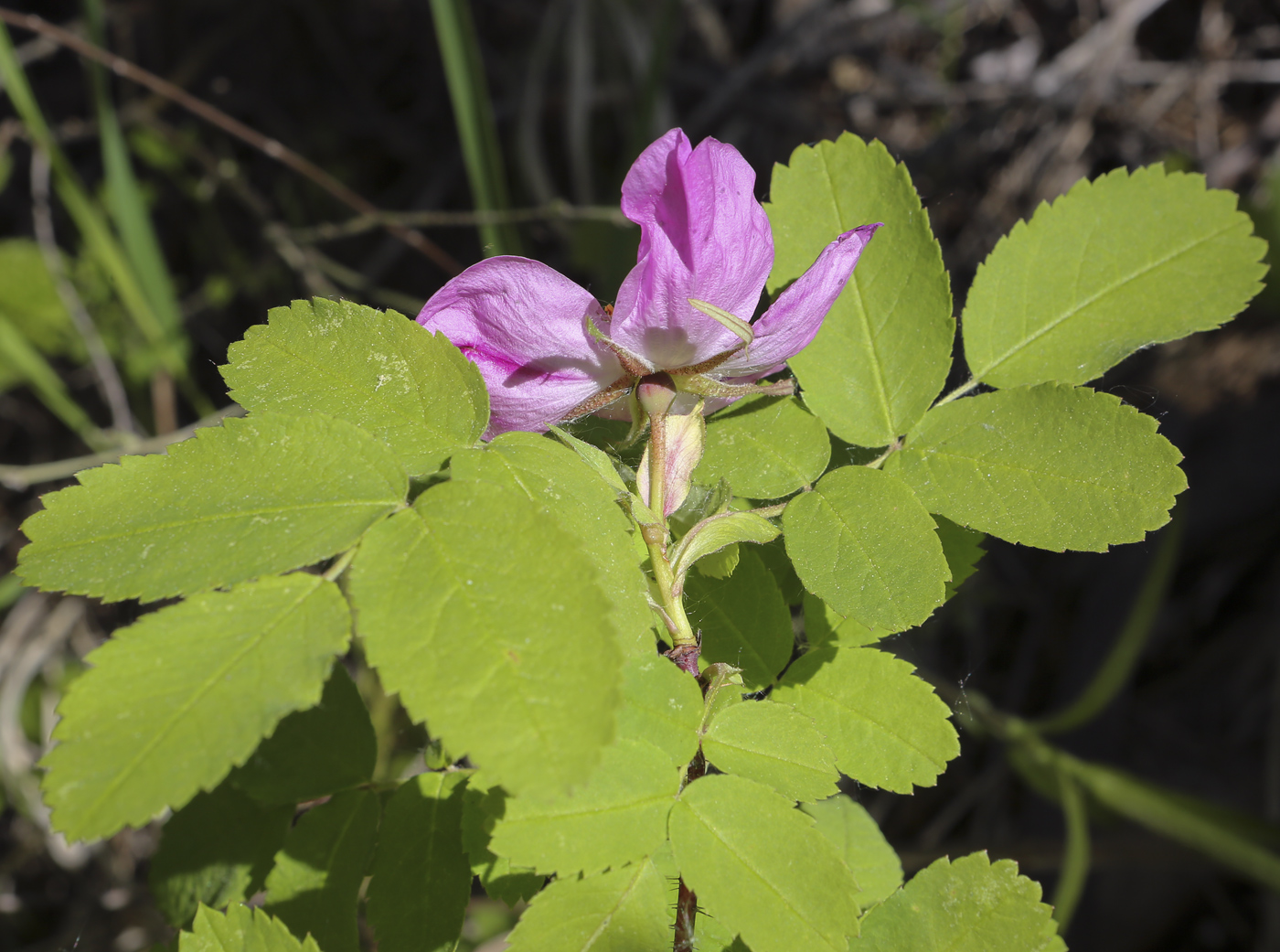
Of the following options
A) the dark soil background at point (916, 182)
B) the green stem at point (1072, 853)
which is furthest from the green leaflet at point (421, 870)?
the dark soil background at point (916, 182)

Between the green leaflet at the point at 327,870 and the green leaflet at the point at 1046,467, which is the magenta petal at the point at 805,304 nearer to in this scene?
the green leaflet at the point at 1046,467

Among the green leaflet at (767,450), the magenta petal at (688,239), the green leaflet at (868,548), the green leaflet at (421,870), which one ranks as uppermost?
the magenta petal at (688,239)

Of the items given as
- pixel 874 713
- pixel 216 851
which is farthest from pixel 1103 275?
pixel 216 851

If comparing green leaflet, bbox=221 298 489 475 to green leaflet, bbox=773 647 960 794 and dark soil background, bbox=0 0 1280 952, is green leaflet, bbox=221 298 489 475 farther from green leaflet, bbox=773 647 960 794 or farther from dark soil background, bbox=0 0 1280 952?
dark soil background, bbox=0 0 1280 952

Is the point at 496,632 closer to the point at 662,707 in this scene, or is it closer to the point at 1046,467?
the point at 662,707

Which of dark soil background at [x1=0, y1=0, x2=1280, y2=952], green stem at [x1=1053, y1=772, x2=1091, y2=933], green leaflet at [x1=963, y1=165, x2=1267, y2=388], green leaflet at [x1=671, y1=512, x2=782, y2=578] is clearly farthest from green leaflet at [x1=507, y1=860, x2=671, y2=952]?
dark soil background at [x1=0, y1=0, x2=1280, y2=952]

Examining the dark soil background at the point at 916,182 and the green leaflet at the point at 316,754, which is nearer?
the green leaflet at the point at 316,754
